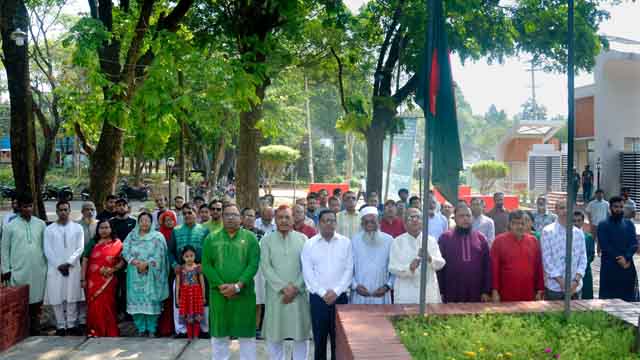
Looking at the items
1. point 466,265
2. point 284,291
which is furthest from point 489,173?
point 284,291

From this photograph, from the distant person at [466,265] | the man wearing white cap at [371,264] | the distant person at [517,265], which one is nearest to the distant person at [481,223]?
the distant person at [517,265]

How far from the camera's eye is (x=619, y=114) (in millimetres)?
21922

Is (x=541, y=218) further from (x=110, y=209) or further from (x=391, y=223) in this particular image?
(x=110, y=209)

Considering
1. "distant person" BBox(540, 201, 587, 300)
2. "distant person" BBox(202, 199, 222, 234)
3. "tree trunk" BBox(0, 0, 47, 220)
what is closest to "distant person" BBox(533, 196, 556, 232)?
"distant person" BBox(540, 201, 587, 300)

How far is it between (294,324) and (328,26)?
344 inches

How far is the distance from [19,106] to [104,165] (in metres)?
1.84

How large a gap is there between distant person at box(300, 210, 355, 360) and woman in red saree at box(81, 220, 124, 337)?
2834 millimetres

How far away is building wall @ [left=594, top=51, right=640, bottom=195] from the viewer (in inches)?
861

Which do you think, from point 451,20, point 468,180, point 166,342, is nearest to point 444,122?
point 166,342

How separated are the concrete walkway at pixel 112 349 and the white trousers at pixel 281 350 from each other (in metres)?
0.56

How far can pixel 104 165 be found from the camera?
400 inches

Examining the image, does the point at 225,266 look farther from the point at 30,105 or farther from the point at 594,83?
the point at 594,83

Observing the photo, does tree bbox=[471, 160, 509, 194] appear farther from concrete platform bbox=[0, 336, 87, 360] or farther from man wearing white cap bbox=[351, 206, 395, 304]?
concrete platform bbox=[0, 336, 87, 360]

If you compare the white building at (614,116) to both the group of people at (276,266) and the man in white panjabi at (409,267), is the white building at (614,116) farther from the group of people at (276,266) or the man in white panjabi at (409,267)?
the man in white panjabi at (409,267)
